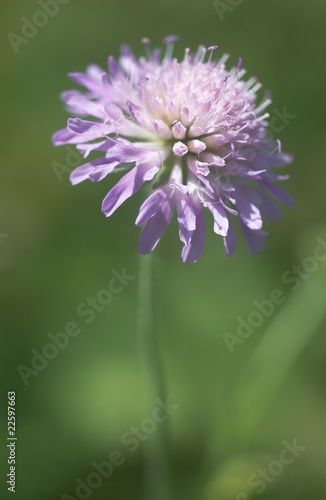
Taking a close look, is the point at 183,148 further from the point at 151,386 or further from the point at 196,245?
the point at 151,386

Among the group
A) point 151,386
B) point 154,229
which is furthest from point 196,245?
point 151,386

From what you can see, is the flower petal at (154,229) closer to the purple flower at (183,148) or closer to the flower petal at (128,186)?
the purple flower at (183,148)

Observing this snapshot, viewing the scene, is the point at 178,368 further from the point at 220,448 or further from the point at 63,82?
the point at 63,82

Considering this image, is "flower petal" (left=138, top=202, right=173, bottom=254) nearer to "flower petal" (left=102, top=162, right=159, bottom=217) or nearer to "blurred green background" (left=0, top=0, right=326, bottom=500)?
"flower petal" (left=102, top=162, right=159, bottom=217)

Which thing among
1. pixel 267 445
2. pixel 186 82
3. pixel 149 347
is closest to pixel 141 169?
pixel 186 82

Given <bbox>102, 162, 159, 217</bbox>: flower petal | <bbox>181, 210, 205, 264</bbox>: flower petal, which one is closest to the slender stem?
<bbox>181, 210, 205, 264</bbox>: flower petal

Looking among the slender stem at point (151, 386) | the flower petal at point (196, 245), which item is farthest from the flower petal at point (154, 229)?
the slender stem at point (151, 386)
